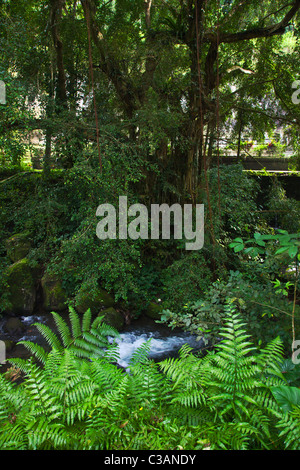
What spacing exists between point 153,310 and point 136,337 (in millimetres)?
634

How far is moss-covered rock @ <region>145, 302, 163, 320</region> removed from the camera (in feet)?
18.8

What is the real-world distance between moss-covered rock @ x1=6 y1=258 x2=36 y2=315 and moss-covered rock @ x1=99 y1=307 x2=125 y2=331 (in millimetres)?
1384

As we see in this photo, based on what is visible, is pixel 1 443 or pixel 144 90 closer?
pixel 1 443

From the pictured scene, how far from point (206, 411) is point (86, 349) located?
1674 mm

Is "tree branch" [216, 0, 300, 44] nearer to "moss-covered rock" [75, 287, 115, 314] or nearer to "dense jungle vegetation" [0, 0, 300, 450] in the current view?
"dense jungle vegetation" [0, 0, 300, 450]

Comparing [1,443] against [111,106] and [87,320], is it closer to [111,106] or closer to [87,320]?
[87,320]

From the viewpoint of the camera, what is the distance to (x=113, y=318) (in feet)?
17.6

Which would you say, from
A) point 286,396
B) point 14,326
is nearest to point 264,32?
point 286,396

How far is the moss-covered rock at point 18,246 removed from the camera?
19.9 feet

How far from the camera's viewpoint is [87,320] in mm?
3436

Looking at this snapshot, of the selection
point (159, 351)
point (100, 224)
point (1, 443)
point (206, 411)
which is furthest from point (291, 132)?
point (1, 443)

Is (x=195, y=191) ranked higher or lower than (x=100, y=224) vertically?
higher

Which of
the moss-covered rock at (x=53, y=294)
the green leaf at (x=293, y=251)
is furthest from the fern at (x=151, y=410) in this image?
the moss-covered rock at (x=53, y=294)

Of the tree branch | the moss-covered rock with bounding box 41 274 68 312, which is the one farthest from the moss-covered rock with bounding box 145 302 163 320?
the tree branch
